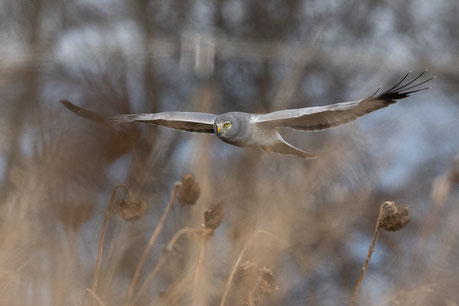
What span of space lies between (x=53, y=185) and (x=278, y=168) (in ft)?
1.80

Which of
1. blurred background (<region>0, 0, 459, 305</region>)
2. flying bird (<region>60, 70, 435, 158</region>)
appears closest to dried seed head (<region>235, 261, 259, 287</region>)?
blurred background (<region>0, 0, 459, 305</region>)

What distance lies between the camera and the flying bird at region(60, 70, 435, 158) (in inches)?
18.3

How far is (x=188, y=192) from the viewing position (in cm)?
35

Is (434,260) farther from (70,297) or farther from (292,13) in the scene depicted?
(292,13)

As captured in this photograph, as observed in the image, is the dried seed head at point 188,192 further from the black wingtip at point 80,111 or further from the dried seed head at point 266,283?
the black wingtip at point 80,111

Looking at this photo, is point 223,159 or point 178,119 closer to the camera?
point 178,119

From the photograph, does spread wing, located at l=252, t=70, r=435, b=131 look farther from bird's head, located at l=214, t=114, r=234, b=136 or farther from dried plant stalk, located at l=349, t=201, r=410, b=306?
dried plant stalk, located at l=349, t=201, r=410, b=306

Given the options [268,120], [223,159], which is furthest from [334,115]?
[223,159]

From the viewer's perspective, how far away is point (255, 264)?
38 cm

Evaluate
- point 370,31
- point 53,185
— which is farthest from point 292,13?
point 53,185

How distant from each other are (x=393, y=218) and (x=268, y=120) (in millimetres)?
190

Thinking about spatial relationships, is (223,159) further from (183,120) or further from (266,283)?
(266,283)

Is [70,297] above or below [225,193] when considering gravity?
below

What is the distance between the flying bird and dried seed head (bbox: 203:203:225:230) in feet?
0.43
